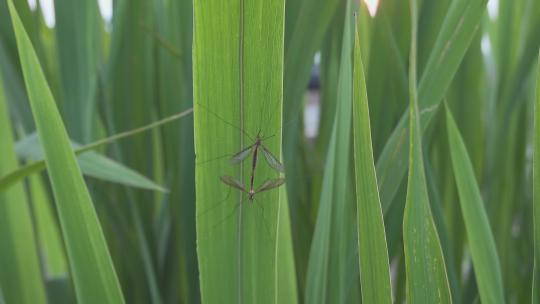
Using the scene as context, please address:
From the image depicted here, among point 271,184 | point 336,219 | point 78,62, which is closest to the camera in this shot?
point 271,184

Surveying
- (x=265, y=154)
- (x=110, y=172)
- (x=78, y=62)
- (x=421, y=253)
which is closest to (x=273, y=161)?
(x=265, y=154)

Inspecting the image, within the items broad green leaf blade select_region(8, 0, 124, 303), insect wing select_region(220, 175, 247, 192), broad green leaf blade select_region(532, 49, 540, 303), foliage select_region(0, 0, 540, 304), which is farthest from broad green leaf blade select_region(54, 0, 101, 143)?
broad green leaf blade select_region(532, 49, 540, 303)

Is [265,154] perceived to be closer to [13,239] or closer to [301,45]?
[301,45]

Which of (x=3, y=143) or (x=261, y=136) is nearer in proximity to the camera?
(x=261, y=136)

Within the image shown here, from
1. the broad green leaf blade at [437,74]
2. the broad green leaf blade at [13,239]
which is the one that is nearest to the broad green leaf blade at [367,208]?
the broad green leaf blade at [437,74]

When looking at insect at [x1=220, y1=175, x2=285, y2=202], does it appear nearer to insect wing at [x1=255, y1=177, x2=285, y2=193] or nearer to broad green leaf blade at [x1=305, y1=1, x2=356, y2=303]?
insect wing at [x1=255, y1=177, x2=285, y2=193]

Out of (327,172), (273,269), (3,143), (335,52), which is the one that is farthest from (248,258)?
(335,52)

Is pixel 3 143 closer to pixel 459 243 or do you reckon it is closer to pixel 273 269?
Result: pixel 273 269
